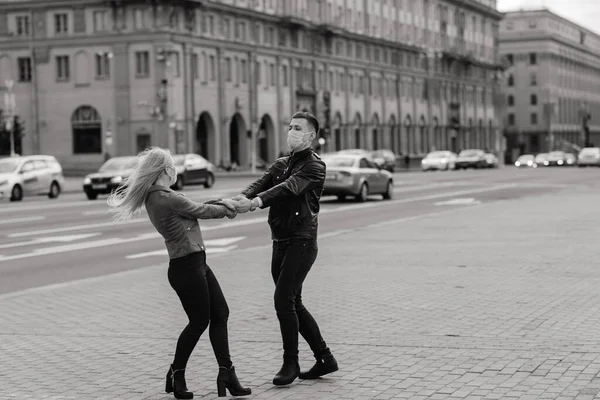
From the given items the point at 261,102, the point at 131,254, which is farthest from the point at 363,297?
the point at 261,102

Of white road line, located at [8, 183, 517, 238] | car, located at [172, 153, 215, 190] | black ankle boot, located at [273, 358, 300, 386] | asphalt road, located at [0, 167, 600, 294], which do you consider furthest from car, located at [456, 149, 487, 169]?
black ankle boot, located at [273, 358, 300, 386]

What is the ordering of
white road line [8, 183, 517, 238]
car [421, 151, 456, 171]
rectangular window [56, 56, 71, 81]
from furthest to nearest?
1. car [421, 151, 456, 171]
2. rectangular window [56, 56, 71, 81]
3. white road line [8, 183, 517, 238]

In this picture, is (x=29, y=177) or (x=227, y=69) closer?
(x=29, y=177)

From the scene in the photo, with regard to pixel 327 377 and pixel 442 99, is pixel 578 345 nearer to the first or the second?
pixel 327 377

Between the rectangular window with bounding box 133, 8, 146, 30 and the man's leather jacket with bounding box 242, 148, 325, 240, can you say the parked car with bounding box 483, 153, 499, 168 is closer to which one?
the rectangular window with bounding box 133, 8, 146, 30

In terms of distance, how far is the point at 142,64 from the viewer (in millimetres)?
77312

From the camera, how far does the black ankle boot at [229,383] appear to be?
8.12 meters

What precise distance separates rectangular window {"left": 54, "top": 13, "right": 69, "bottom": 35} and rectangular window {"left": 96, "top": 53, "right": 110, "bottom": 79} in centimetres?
278

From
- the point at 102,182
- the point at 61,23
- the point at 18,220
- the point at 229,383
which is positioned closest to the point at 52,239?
the point at 18,220

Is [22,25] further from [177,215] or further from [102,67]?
[177,215]

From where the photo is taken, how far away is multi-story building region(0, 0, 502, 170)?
77.3 m

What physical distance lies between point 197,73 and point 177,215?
7270 centimetres

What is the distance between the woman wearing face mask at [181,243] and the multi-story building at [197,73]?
6814cm

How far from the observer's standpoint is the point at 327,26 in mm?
97250
